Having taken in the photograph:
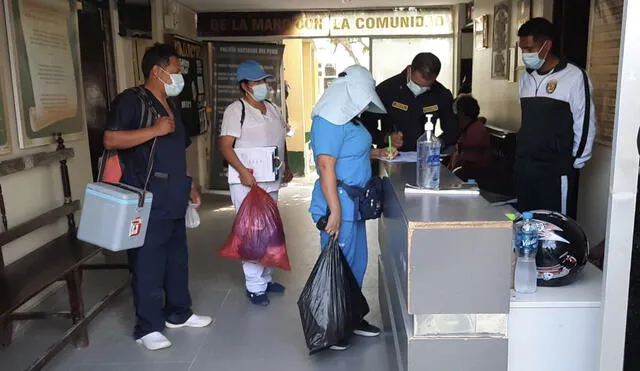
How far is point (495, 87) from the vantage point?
5.71 meters

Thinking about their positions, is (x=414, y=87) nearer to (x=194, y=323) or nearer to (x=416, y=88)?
(x=416, y=88)

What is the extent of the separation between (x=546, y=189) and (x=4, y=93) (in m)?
3.06

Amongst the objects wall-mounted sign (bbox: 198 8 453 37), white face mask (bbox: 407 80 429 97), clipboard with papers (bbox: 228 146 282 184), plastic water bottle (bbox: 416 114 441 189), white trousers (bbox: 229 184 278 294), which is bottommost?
white trousers (bbox: 229 184 278 294)

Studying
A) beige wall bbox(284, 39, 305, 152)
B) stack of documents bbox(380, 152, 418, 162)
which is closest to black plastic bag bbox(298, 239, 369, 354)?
stack of documents bbox(380, 152, 418, 162)

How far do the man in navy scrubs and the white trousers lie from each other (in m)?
0.45

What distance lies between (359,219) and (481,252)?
41.1 inches

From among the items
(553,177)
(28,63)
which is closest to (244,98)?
(28,63)

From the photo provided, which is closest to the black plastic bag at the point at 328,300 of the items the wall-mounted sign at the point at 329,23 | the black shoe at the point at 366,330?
the black shoe at the point at 366,330

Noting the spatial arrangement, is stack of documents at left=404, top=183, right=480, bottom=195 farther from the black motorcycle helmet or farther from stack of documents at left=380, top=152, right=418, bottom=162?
stack of documents at left=380, top=152, right=418, bottom=162

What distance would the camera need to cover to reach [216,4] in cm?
680

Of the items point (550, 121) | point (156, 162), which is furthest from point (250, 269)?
point (550, 121)

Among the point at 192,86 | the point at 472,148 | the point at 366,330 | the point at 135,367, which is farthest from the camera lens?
the point at 192,86

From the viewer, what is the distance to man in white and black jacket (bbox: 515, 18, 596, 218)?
2.92 m

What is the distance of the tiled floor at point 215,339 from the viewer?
266 cm
